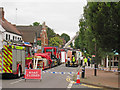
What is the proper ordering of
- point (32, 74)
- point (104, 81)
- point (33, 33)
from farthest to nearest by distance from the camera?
point (33, 33) < point (104, 81) < point (32, 74)

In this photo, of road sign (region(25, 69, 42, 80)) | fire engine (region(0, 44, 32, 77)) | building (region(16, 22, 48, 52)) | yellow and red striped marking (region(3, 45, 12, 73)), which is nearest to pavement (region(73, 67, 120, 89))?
road sign (region(25, 69, 42, 80))

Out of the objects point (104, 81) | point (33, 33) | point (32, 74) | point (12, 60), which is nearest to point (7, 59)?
point (12, 60)

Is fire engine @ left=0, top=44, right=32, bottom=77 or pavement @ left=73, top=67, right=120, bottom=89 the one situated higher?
fire engine @ left=0, top=44, right=32, bottom=77

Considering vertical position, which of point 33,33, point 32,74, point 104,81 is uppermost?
point 33,33

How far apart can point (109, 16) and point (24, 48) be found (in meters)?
7.44

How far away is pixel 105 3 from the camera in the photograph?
16.7 meters

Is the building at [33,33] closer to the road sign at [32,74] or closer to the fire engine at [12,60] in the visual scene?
the fire engine at [12,60]

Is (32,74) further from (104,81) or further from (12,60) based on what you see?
(104,81)

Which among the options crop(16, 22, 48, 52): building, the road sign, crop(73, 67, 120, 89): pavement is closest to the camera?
crop(73, 67, 120, 89): pavement

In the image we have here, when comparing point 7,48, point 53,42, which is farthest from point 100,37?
point 53,42

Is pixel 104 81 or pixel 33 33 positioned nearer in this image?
pixel 104 81

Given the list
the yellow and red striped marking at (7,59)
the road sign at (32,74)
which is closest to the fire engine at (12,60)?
the yellow and red striped marking at (7,59)

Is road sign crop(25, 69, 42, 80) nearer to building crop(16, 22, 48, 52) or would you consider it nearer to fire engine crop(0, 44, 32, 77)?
fire engine crop(0, 44, 32, 77)

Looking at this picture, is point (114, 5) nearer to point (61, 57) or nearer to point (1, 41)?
point (1, 41)
